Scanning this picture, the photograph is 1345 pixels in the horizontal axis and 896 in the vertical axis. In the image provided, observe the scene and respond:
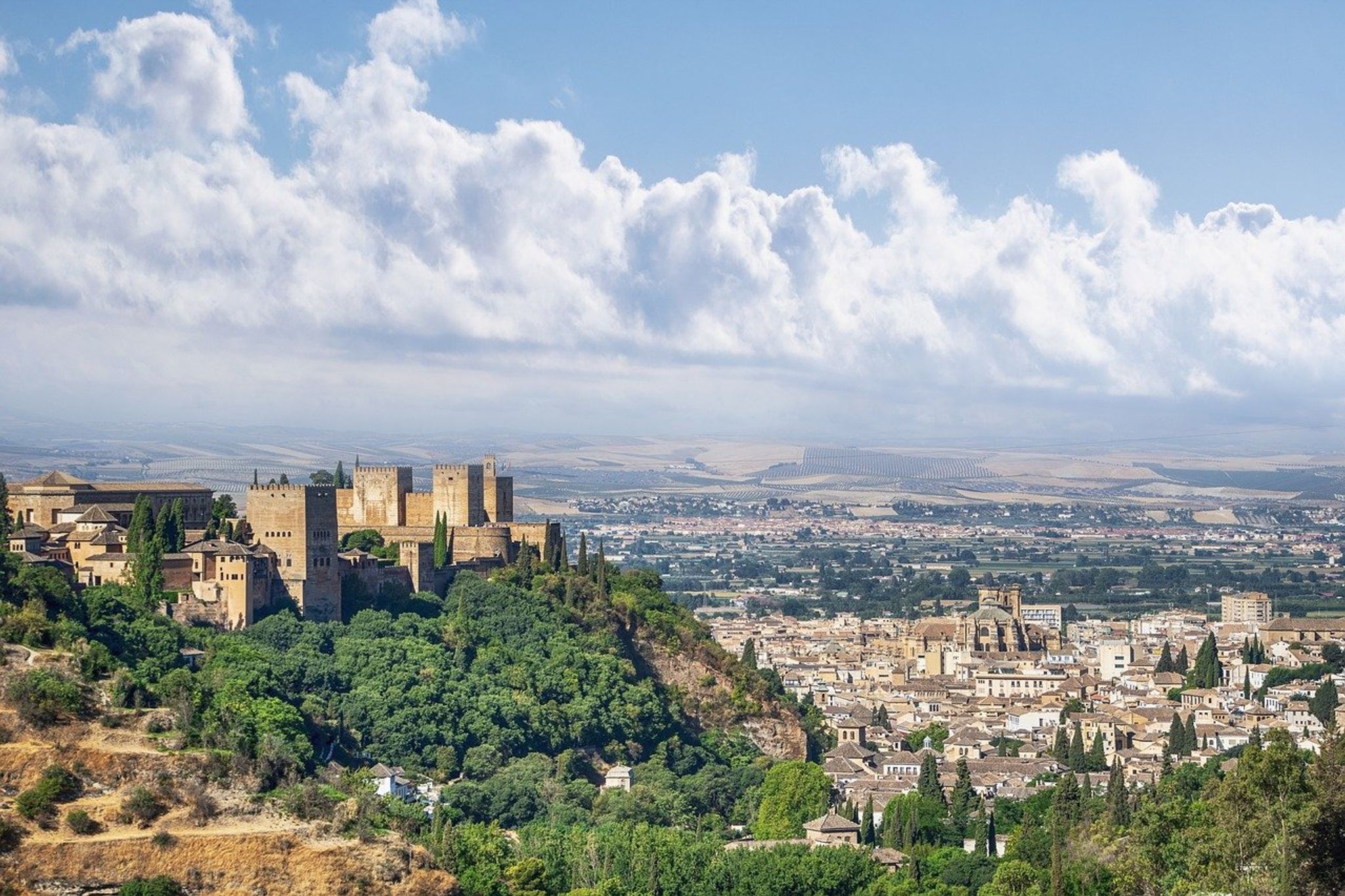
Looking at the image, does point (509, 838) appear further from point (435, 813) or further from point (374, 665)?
point (374, 665)

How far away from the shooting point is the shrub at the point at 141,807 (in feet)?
110

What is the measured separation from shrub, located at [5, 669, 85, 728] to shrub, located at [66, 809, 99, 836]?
2.06 m

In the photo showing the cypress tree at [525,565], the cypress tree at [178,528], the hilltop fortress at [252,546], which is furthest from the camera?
the cypress tree at [525,565]

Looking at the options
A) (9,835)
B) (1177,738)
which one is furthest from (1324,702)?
(9,835)

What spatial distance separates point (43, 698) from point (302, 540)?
12.1 metres

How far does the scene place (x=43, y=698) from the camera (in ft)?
115

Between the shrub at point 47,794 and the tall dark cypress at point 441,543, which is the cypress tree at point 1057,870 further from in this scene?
the tall dark cypress at point 441,543

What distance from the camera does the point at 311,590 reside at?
46719 mm

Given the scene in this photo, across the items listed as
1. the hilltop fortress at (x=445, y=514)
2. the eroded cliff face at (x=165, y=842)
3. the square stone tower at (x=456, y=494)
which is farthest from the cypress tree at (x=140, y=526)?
the eroded cliff face at (x=165, y=842)

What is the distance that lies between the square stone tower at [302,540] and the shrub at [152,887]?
550 inches

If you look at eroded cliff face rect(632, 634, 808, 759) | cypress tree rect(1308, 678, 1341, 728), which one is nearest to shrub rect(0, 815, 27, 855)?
eroded cliff face rect(632, 634, 808, 759)

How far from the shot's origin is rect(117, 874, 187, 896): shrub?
105 feet

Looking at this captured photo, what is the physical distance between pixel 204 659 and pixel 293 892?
8.89m

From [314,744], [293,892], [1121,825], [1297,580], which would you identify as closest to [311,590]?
[314,744]
